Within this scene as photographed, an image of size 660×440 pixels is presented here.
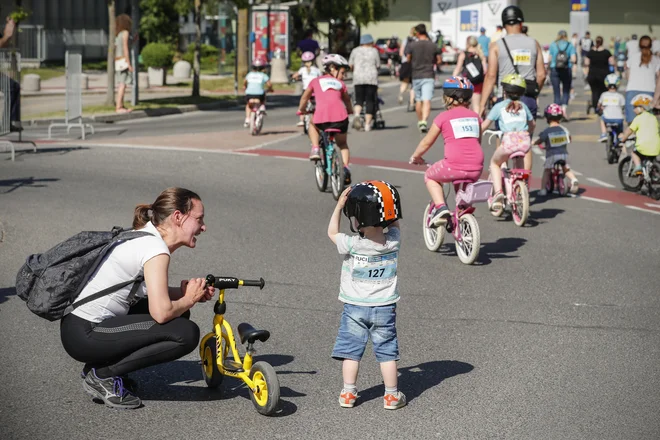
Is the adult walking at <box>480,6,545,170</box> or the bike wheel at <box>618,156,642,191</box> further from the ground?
the adult walking at <box>480,6,545,170</box>

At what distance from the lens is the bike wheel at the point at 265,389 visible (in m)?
5.75

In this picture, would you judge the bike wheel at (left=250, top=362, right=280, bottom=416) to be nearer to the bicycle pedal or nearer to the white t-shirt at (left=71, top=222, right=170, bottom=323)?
the bicycle pedal

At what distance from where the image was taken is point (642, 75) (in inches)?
720

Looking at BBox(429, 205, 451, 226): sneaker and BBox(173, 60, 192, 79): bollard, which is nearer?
BBox(429, 205, 451, 226): sneaker

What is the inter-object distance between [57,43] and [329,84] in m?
41.9

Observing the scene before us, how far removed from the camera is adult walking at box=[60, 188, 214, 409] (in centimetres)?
582

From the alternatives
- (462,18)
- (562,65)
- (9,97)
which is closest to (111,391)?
(9,97)

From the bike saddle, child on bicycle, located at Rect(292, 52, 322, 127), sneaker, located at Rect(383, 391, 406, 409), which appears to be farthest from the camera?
child on bicycle, located at Rect(292, 52, 322, 127)

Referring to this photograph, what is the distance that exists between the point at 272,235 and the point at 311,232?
0.48m

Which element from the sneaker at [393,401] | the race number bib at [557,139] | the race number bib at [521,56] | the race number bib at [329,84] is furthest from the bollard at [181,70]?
the sneaker at [393,401]

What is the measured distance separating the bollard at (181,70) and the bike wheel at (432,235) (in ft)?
101

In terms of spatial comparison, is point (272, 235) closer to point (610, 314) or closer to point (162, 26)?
point (610, 314)

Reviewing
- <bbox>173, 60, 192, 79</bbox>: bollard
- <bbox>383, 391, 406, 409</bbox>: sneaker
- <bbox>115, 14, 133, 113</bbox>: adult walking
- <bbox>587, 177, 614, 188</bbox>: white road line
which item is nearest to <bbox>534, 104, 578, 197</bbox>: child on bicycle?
<bbox>587, 177, 614, 188</bbox>: white road line

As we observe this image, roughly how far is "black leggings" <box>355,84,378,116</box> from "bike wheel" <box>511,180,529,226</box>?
32.4ft
